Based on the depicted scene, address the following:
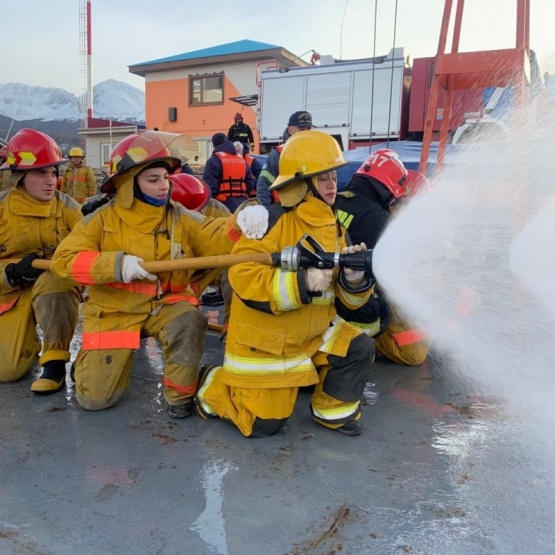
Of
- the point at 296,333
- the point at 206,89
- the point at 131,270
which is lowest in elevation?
the point at 296,333

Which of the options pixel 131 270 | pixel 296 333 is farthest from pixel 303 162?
pixel 131 270

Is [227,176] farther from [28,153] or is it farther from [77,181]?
[77,181]

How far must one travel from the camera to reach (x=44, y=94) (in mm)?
124562

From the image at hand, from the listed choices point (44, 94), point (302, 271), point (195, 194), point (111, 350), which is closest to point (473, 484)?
point (302, 271)

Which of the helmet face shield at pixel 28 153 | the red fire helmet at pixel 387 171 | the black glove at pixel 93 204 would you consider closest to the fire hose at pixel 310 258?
the black glove at pixel 93 204

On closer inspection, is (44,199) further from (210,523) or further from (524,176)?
(524,176)

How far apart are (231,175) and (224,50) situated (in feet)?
60.0

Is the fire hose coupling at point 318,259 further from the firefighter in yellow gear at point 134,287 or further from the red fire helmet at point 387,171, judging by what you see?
the red fire helmet at point 387,171

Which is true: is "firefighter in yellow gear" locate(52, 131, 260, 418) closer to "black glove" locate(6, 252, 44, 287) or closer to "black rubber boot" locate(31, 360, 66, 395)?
"black rubber boot" locate(31, 360, 66, 395)

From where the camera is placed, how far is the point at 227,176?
6301 mm

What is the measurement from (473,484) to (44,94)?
140m

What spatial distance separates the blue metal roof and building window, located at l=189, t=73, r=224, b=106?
33.1 inches

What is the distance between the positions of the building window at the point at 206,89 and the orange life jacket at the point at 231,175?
16.7 m

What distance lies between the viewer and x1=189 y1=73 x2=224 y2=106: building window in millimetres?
22172
